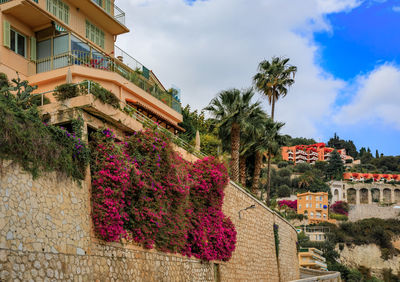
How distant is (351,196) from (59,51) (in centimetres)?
12026

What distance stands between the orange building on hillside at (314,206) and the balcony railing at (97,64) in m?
87.3

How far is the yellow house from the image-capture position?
18.6 meters

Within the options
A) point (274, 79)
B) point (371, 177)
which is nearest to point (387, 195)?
point (371, 177)

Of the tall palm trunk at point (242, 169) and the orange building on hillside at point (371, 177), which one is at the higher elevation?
the orange building on hillside at point (371, 177)

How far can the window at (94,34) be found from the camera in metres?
22.9

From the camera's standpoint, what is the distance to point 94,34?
921 inches

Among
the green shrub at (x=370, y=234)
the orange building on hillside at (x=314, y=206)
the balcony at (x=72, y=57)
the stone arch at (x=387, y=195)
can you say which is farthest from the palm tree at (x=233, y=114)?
the stone arch at (x=387, y=195)

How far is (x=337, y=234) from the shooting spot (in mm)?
91875

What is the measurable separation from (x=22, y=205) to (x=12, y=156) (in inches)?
43.7

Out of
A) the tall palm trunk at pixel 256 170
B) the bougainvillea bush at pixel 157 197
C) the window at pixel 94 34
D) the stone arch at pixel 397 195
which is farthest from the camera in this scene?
the stone arch at pixel 397 195

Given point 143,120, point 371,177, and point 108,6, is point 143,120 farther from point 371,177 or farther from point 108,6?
Result: point 371,177

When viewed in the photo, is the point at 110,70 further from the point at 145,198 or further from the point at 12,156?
the point at 12,156

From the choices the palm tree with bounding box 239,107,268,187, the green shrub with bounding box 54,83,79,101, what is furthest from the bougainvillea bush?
the palm tree with bounding box 239,107,268,187

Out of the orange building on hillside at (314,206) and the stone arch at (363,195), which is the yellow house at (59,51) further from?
the stone arch at (363,195)
